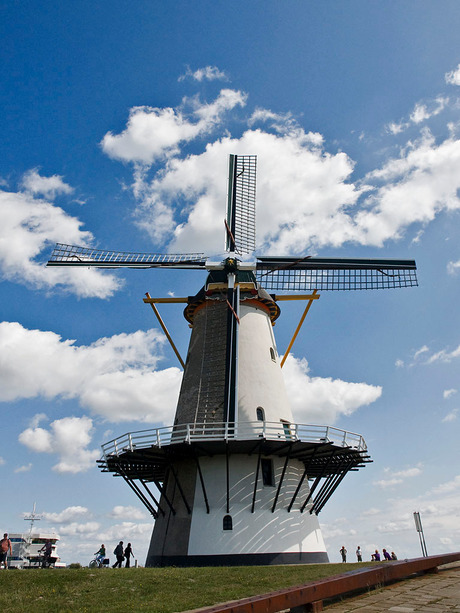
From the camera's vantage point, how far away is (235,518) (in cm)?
1841

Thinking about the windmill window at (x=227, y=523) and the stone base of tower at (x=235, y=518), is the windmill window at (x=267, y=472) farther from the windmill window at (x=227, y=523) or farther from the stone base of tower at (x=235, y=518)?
the windmill window at (x=227, y=523)

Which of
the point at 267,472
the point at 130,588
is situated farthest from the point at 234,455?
the point at 130,588

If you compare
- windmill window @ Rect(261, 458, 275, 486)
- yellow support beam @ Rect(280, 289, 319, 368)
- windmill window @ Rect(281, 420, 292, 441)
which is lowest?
windmill window @ Rect(261, 458, 275, 486)

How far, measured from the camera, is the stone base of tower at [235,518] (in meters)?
18.0

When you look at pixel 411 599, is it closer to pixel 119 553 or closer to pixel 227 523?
pixel 227 523

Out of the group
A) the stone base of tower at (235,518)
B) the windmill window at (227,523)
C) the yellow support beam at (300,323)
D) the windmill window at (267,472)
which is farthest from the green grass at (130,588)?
the yellow support beam at (300,323)

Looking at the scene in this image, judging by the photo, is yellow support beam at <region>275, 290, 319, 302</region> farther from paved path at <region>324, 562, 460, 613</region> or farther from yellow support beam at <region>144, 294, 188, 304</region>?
paved path at <region>324, 562, 460, 613</region>

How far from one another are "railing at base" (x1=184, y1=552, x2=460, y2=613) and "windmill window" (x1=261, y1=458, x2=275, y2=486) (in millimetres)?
11499

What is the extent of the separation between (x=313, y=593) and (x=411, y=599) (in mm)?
1562

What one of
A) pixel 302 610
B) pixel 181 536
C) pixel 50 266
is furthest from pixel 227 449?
pixel 50 266

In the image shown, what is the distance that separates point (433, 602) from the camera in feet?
20.7

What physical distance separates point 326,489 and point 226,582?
1040 centimetres

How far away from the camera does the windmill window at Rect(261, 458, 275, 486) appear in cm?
1967

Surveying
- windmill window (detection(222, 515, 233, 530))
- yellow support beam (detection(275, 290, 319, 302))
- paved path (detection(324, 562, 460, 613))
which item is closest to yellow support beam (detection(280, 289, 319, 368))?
yellow support beam (detection(275, 290, 319, 302))
